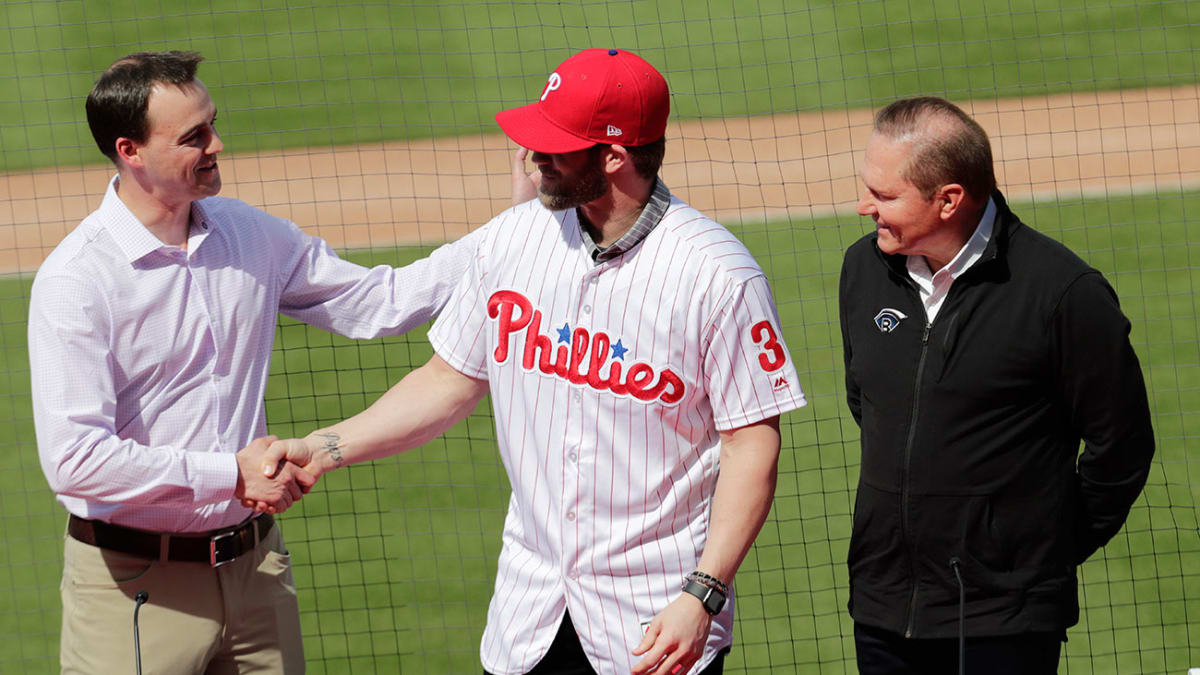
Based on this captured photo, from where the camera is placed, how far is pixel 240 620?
10.6ft

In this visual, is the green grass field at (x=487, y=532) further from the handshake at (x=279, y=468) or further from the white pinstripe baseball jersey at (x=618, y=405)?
the white pinstripe baseball jersey at (x=618, y=405)

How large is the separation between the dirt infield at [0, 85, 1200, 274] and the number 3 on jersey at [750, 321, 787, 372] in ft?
22.8

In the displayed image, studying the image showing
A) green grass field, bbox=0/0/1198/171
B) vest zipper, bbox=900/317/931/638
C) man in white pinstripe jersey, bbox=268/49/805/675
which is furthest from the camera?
green grass field, bbox=0/0/1198/171

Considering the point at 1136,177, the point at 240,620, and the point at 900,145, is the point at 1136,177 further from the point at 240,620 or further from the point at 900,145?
the point at 240,620

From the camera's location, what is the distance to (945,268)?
2.93 meters

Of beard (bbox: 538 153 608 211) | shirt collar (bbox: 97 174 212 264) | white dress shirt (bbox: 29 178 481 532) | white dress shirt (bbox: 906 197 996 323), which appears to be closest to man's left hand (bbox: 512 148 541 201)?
white dress shirt (bbox: 29 178 481 532)

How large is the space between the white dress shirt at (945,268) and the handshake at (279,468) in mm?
1413

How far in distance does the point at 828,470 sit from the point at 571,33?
684 cm

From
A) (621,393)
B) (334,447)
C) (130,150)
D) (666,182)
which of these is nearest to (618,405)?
(621,393)

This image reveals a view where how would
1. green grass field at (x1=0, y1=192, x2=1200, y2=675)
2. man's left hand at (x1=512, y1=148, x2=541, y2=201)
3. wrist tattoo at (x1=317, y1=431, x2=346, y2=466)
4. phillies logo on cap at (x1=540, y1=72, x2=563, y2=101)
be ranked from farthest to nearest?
green grass field at (x1=0, y1=192, x2=1200, y2=675) < man's left hand at (x1=512, y1=148, x2=541, y2=201) < wrist tattoo at (x1=317, y1=431, x2=346, y2=466) < phillies logo on cap at (x1=540, y1=72, x2=563, y2=101)

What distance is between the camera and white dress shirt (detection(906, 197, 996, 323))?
2920 mm

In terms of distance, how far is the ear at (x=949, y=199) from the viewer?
2.88 metres

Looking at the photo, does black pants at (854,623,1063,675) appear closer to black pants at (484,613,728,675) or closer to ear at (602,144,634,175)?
black pants at (484,613,728,675)

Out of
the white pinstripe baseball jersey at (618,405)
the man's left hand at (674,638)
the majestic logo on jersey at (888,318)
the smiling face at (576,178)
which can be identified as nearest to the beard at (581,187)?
the smiling face at (576,178)
